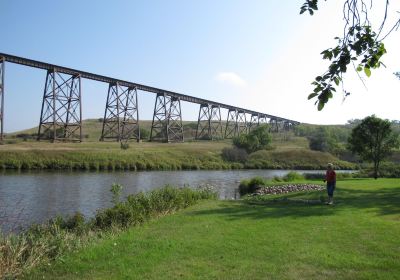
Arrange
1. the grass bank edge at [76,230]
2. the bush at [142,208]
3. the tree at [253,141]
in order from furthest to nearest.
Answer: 1. the tree at [253,141]
2. the bush at [142,208]
3. the grass bank edge at [76,230]

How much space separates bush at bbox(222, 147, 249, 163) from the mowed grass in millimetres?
52348

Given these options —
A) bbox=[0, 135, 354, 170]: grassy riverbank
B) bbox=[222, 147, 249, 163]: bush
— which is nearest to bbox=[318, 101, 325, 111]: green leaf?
bbox=[0, 135, 354, 170]: grassy riverbank

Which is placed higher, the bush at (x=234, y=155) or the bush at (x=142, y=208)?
the bush at (x=234, y=155)

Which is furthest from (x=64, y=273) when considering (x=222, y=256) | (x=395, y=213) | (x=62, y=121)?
(x=62, y=121)

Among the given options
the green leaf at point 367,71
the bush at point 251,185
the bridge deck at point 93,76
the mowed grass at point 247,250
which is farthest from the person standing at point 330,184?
the bridge deck at point 93,76

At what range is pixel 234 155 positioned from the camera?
65.6 m

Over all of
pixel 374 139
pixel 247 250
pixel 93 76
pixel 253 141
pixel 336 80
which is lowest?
pixel 247 250

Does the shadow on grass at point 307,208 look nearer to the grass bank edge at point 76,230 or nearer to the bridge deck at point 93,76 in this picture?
the grass bank edge at point 76,230

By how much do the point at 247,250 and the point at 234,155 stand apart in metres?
57.9

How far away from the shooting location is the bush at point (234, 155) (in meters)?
64.7

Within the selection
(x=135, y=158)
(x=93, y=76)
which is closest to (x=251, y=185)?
(x=135, y=158)

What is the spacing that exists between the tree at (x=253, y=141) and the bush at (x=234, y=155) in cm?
590

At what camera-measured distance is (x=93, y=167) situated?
45.2 metres

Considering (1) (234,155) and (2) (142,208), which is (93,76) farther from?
(2) (142,208)
